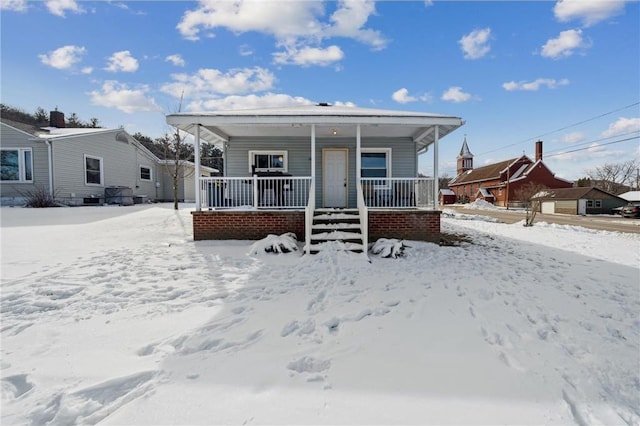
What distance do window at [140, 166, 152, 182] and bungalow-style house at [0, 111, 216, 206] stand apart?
15 centimetres

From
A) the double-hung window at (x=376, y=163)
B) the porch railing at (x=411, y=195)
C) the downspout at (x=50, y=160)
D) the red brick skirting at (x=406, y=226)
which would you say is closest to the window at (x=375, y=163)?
the double-hung window at (x=376, y=163)

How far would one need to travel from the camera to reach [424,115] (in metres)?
7.74

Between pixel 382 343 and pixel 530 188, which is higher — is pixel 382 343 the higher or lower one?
the lower one

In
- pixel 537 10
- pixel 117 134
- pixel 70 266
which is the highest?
pixel 537 10

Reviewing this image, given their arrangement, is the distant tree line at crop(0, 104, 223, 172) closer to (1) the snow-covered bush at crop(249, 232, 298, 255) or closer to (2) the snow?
(1) the snow-covered bush at crop(249, 232, 298, 255)

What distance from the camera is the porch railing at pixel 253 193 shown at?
26.8ft

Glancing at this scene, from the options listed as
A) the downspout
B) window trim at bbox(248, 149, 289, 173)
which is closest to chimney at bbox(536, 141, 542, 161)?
window trim at bbox(248, 149, 289, 173)

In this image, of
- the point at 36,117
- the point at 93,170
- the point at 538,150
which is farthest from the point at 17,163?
the point at 538,150

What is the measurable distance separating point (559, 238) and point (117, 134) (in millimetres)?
22662

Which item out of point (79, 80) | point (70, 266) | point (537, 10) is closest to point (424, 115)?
Answer: point (537, 10)

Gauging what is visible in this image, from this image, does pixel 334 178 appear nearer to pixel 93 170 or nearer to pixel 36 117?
pixel 93 170

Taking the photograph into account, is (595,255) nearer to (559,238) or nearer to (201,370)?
(559,238)

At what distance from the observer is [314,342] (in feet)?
9.32

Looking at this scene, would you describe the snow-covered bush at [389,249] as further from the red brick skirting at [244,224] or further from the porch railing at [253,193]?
the porch railing at [253,193]
